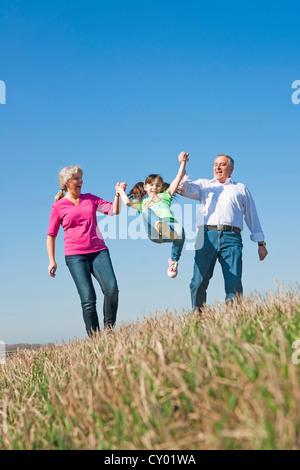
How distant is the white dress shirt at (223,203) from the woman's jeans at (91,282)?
1442mm

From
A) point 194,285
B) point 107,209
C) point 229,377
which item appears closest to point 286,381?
point 229,377

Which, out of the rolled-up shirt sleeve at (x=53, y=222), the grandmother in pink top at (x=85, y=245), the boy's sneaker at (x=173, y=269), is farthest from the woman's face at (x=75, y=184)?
the boy's sneaker at (x=173, y=269)

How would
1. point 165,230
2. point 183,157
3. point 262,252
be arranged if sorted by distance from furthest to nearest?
1. point 165,230
2. point 262,252
3. point 183,157

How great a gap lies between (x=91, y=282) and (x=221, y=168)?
2513 mm

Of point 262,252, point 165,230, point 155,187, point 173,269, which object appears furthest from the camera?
point 155,187

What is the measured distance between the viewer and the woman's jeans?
6.60 m

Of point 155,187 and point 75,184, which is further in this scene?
point 155,187

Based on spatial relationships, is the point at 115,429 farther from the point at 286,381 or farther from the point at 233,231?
the point at 233,231

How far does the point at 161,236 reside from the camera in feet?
25.3

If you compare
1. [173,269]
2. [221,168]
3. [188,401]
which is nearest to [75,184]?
[173,269]

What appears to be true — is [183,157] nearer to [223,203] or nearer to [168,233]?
[223,203]

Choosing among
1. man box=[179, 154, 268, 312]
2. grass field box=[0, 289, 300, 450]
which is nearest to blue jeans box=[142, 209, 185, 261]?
man box=[179, 154, 268, 312]

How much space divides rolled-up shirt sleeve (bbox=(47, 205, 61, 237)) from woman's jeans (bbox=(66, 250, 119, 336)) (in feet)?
1.77

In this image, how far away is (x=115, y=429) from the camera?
2635 millimetres
